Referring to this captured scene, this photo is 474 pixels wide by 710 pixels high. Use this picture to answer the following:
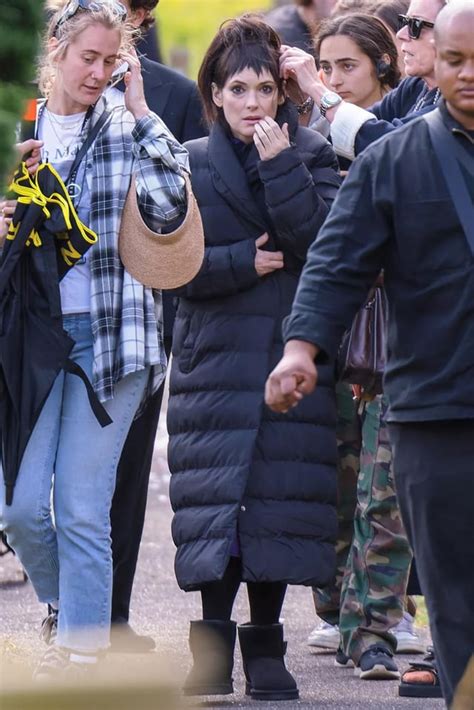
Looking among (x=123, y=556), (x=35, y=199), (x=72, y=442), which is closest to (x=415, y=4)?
(x=35, y=199)

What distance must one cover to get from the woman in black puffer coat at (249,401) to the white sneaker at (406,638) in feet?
3.31

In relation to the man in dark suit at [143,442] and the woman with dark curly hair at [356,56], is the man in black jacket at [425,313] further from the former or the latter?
the man in dark suit at [143,442]

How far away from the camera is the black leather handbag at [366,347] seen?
218 inches

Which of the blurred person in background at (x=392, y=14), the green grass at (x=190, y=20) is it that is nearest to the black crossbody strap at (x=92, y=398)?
the blurred person in background at (x=392, y=14)

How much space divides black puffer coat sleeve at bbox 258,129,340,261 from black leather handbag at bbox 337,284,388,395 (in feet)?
1.05

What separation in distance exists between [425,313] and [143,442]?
2.66 m

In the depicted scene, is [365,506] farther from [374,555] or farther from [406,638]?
[406,638]

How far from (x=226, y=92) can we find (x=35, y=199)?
33.1 inches

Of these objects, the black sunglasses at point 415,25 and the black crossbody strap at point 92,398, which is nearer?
the black crossbody strap at point 92,398

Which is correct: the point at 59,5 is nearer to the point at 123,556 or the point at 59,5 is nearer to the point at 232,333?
the point at 232,333

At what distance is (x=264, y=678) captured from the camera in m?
5.41

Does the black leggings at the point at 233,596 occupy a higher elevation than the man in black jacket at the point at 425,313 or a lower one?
lower

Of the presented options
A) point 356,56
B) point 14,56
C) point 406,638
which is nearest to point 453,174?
point 14,56

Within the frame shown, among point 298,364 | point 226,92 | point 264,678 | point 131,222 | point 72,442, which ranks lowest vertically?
point 264,678
